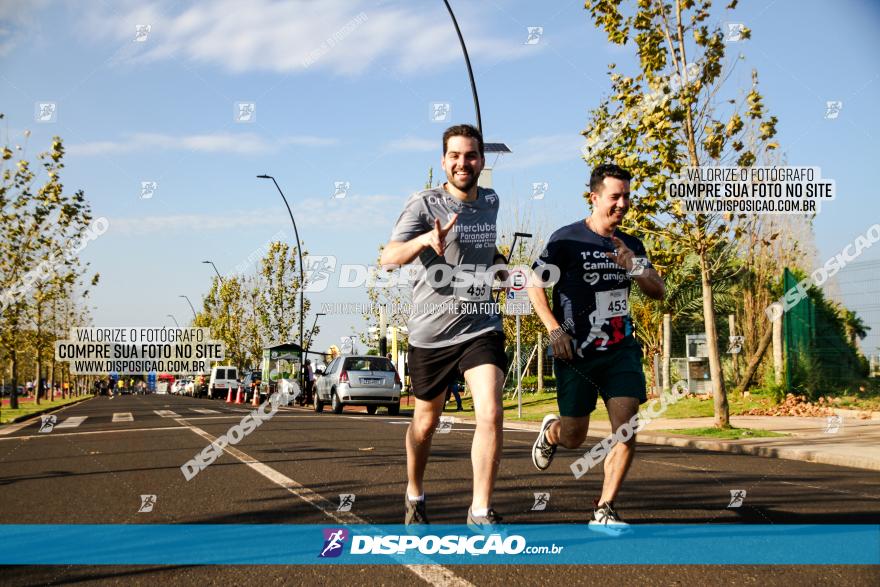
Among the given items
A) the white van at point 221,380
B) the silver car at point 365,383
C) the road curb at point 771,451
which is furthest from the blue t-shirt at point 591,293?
the white van at point 221,380

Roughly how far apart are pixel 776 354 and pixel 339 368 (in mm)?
11930

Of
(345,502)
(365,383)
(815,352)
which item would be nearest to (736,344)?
(815,352)

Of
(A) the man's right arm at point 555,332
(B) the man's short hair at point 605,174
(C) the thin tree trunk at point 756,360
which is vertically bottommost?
(C) the thin tree trunk at point 756,360

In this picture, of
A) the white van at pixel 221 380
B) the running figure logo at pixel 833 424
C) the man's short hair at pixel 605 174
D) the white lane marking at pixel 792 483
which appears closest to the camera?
the man's short hair at pixel 605 174

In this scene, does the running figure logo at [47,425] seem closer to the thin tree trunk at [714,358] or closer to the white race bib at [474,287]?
the thin tree trunk at [714,358]

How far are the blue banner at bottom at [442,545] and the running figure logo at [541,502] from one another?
71cm

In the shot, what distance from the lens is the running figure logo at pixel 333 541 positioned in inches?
180

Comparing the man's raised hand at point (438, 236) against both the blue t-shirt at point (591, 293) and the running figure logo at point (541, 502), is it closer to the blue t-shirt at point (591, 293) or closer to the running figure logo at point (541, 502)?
the blue t-shirt at point (591, 293)

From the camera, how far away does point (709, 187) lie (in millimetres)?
14086

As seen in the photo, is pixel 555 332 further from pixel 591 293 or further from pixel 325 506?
pixel 325 506

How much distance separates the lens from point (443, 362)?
465 cm

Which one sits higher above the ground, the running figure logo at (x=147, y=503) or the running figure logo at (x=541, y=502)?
the running figure logo at (x=541, y=502)

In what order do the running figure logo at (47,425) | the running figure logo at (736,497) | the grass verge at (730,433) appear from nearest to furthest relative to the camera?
1. the running figure logo at (736,497)
2. the grass verge at (730,433)
3. the running figure logo at (47,425)

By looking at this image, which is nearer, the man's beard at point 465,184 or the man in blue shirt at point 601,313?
the man's beard at point 465,184
